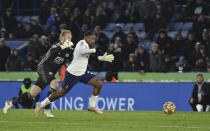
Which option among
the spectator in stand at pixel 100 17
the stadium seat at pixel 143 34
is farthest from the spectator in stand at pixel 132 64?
the spectator in stand at pixel 100 17

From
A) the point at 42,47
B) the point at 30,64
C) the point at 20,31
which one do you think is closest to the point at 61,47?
the point at 42,47

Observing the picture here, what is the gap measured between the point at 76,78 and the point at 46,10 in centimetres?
1356

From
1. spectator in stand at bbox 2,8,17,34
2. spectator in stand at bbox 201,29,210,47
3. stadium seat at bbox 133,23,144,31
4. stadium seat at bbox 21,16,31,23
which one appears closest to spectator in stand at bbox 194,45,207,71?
spectator in stand at bbox 201,29,210,47

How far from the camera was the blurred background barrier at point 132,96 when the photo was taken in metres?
18.0

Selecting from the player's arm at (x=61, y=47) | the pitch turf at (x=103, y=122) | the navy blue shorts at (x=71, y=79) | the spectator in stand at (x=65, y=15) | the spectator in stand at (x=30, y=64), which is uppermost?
the spectator in stand at (x=65, y=15)

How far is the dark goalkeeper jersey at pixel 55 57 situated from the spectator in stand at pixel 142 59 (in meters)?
6.79

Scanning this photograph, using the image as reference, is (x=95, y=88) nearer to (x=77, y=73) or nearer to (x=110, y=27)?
(x=77, y=73)

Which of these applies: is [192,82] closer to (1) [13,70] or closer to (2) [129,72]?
(2) [129,72]

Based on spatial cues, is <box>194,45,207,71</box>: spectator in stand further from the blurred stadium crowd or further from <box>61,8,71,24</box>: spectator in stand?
<box>61,8,71,24</box>: spectator in stand

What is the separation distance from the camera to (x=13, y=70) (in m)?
22.0

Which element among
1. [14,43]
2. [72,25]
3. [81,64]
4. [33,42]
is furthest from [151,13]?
[81,64]

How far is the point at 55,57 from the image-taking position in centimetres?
1342

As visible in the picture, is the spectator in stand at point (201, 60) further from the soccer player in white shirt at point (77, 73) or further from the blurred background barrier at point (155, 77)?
the soccer player in white shirt at point (77, 73)

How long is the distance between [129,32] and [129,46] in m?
0.77
